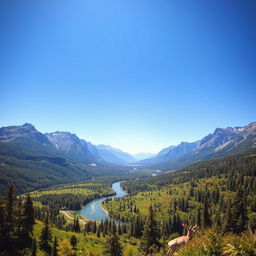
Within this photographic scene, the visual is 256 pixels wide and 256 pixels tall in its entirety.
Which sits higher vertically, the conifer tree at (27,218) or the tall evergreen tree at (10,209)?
the tall evergreen tree at (10,209)

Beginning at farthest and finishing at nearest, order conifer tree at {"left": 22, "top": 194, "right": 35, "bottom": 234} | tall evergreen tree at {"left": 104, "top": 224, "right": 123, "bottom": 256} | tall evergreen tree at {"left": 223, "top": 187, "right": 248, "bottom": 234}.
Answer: conifer tree at {"left": 22, "top": 194, "right": 35, "bottom": 234}, tall evergreen tree at {"left": 223, "top": 187, "right": 248, "bottom": 234}, tall evergreen tree at {"left": 104, "top": 224, "right": 123, "bottom": 256}

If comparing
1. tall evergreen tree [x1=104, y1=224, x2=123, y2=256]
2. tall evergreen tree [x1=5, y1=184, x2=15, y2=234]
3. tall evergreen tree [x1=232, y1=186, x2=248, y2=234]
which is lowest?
tall evergreen tree [x1=104, y1=224, x2=123, y2=256]

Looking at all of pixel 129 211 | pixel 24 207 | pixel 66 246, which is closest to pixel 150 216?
pixel 66 246

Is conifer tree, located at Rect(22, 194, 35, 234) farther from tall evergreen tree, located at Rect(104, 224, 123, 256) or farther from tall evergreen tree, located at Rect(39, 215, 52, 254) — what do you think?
tall evergreen tree, located at Rect(104, 224, 123, 256)

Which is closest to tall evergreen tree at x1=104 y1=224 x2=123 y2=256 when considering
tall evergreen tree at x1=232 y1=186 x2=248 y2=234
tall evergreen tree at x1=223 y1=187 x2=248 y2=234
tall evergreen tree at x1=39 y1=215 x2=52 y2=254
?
tall evergreen tree at x1=39 y1=215 x2=52 y2=254

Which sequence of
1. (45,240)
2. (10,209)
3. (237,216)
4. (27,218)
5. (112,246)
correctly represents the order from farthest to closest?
1. (45,240)
2. (27,218)
3. (237,216)
4. (112,246)
5. (10,209)

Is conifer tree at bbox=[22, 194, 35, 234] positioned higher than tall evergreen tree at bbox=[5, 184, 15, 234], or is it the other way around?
tall evergreen tree at bbox=[5, 184, 15, 234]

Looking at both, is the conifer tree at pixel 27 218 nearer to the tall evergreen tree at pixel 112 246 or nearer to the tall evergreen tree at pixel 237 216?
the tall evergreen tree at pixel 112 246

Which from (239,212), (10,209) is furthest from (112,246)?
(239,212)

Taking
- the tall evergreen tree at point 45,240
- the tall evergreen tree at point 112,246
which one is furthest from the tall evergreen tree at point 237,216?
the tall evergreen tree at point 45,240

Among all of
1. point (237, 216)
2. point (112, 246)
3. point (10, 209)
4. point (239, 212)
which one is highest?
point (10, 209)

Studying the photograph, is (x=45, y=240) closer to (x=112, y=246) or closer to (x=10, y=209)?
(x=10, y=209)

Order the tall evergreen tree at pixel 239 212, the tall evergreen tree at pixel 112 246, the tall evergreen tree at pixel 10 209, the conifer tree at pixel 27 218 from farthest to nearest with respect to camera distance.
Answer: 1. the conifer tree at pixel 27 218
2. the tall evergreen tree at pixel 239 212
3. the tall evergreen tree at pixel 112 246
4. the tall evergreen tree at pixel 10 209

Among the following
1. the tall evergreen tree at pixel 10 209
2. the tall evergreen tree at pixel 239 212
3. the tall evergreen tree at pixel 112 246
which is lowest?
the tall evergreen tree at pixel 112 246
